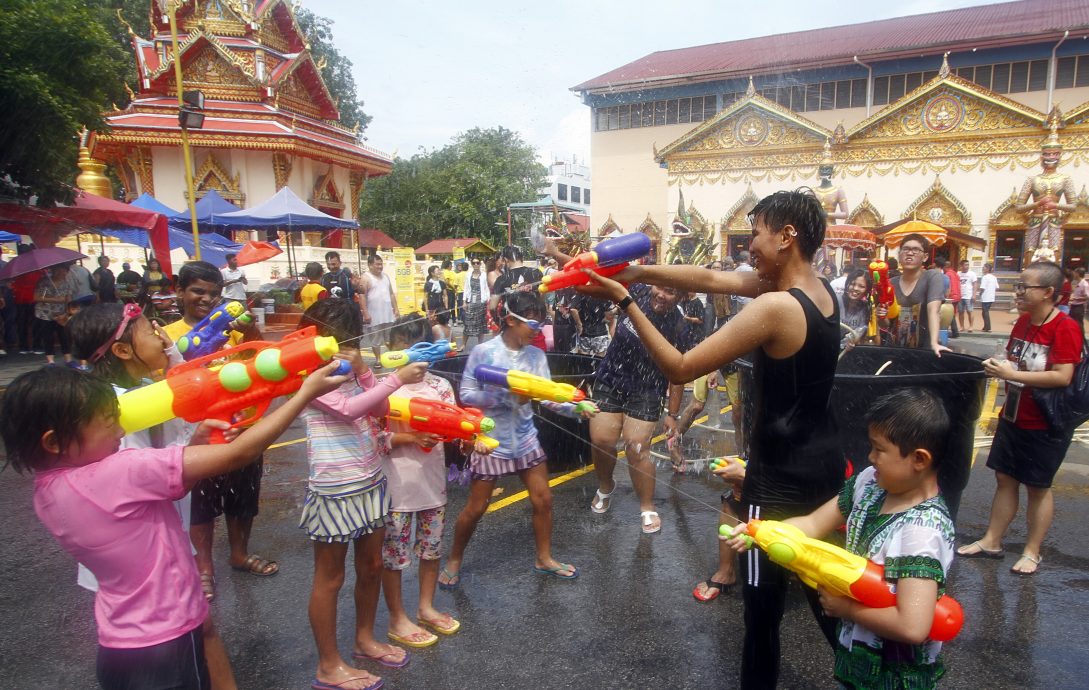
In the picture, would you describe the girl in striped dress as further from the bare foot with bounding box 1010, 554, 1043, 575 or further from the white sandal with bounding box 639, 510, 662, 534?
the bare foot with bounding box 1010, 554, 1043, 575

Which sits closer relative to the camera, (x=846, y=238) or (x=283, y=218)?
(x=846, y=238)

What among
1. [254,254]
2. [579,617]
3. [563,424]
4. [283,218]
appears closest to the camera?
[579,617]

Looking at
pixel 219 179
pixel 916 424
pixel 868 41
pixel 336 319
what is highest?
pixel 868 41

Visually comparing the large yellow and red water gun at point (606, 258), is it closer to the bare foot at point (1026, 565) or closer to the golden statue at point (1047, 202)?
the bare foot at point (1026, 565)

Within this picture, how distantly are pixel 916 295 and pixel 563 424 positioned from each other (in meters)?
3.08

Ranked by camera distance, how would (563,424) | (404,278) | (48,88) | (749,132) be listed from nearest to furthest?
(563,424), (48,88), (404,278), (749,132)

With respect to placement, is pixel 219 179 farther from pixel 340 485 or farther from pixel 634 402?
pixel 340 485

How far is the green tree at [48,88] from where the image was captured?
25.1ft

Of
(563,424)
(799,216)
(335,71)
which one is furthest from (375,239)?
(799,216)

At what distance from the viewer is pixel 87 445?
5.59 feet

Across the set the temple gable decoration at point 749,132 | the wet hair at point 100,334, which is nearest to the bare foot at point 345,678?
the wet hair at point 100,334

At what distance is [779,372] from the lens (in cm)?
214

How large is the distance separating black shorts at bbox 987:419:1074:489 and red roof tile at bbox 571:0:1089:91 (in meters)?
22.8

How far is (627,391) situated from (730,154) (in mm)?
19459
